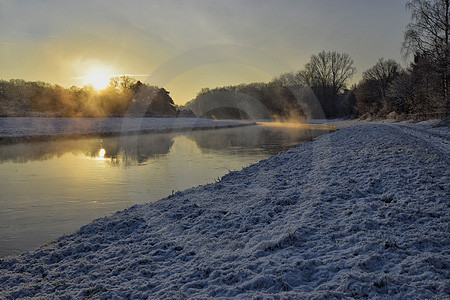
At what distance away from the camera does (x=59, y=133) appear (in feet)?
100

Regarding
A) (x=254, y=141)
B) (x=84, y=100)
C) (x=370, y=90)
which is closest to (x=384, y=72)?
(x=370, y=90)

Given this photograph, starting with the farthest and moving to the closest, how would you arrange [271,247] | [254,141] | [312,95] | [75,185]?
[312,95]
[254,141]
[75,185]
[271,247]

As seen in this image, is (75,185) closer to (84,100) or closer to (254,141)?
(254,141)

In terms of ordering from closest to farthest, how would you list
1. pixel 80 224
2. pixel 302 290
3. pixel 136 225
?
1. pixel 302 290
2. pixel 136 225
3. pixel 80 224

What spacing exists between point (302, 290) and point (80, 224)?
538 cm

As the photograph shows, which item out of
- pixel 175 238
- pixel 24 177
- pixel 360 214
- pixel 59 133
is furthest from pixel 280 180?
pixel 59 133

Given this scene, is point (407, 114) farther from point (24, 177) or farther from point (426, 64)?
point (24, 177)

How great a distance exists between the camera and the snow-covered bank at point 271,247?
3498mm

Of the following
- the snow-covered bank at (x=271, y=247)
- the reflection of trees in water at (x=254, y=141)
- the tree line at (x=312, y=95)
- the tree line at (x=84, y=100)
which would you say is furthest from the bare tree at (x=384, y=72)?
the snow-covered bank at (x=271, y=247)

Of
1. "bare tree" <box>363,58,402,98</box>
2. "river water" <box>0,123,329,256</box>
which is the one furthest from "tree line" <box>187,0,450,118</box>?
"river water" <box>0,123,329,256</box>

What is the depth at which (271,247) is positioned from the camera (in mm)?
4449

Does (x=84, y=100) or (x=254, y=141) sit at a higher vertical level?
(x=84, y=100)

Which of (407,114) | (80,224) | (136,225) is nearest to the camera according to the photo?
(136,225)

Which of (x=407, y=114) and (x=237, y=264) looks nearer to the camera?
(x=237, y=264)
